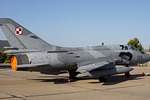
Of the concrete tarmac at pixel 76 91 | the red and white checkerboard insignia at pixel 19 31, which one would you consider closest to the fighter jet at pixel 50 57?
the red and white checkerboard insignia at pixel 19 31

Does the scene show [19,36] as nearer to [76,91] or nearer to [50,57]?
[50,57]

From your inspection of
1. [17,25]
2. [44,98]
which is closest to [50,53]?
[17,25]

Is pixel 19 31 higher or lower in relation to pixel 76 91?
higher

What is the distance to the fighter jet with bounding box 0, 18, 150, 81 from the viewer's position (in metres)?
15.8

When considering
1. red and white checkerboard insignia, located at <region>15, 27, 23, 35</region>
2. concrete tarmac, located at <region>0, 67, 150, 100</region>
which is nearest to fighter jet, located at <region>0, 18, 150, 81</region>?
red and white checkerboard insignia, located at <region>15, 27, 23, 35</region>

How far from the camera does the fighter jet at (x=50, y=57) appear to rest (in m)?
15.8

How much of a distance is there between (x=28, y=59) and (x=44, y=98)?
567 centimetres

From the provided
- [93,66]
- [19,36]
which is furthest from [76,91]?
[19,36]

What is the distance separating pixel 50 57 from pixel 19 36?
2526 mm

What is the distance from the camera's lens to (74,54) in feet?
58.0

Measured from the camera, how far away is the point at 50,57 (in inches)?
648

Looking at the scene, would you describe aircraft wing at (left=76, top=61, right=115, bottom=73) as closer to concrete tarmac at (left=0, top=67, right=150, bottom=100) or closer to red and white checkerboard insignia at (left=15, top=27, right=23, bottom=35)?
concrete tarmac at (left=0, top=67, right=150, bottom=100)

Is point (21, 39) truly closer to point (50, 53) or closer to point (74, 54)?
point (50, 53)

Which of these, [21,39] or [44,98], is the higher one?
[21,39]
